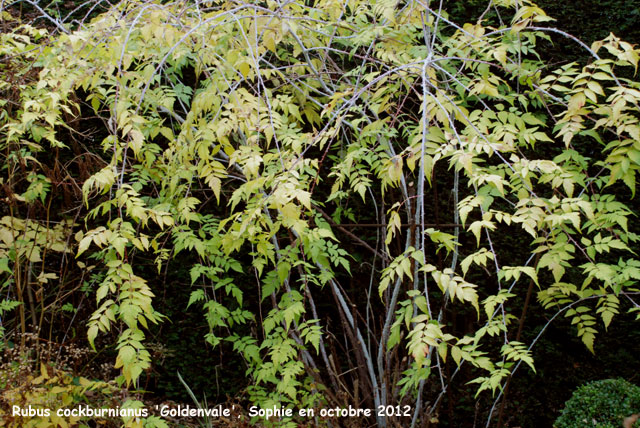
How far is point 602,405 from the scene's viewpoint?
96.3 inches

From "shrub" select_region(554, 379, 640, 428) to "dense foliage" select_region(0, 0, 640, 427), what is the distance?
311mm

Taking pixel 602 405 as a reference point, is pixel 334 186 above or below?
above

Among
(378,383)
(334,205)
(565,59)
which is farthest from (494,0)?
(378,383)

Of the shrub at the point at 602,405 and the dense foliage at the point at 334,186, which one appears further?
the shrub at the point at 602,405

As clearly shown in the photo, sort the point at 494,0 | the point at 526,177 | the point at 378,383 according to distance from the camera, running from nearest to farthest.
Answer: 1. the point at 526,177
2. the point at 494,0
3. the point at 378,383

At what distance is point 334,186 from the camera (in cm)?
245

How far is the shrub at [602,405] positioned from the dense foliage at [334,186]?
0.31 m

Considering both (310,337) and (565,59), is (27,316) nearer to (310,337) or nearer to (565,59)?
(310,337)

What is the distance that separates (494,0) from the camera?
2.74 m

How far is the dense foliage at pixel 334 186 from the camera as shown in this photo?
2.01 m

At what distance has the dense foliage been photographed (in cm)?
201

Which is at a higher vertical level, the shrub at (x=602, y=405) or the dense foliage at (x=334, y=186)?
the dense foliage at (x=334, y=186)

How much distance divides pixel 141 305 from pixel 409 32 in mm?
1935

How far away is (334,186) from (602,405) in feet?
5.40
